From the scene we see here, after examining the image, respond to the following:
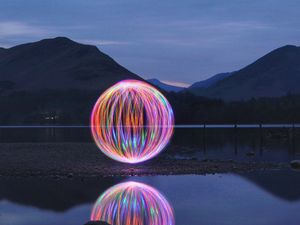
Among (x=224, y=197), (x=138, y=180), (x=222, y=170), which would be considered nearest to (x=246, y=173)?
(x=222, y=170)

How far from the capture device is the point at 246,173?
26.2m

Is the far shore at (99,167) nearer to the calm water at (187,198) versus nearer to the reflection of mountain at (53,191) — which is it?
the calm water at (187,198)

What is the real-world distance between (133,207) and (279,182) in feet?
27.4

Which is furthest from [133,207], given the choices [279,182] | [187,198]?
[279,182]

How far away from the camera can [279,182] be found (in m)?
22.4

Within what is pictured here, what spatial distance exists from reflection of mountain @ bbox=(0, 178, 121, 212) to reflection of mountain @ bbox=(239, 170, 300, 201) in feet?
20.1

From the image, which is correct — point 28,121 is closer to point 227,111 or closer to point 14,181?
point 227,111

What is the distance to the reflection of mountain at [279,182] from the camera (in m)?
19.0

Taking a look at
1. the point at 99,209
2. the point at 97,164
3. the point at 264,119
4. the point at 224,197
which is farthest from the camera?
the point at 264,119

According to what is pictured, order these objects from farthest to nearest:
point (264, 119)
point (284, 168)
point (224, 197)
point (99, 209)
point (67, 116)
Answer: point (67, 116), point (264, 119), point (284, 168), point (224, 197), point (99, 209)

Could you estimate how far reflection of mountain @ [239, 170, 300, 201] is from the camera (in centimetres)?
1899

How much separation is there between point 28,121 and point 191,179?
175211mm

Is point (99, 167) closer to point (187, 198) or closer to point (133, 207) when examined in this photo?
point (187, 198)

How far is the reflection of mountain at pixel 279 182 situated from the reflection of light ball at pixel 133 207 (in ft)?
14.1
